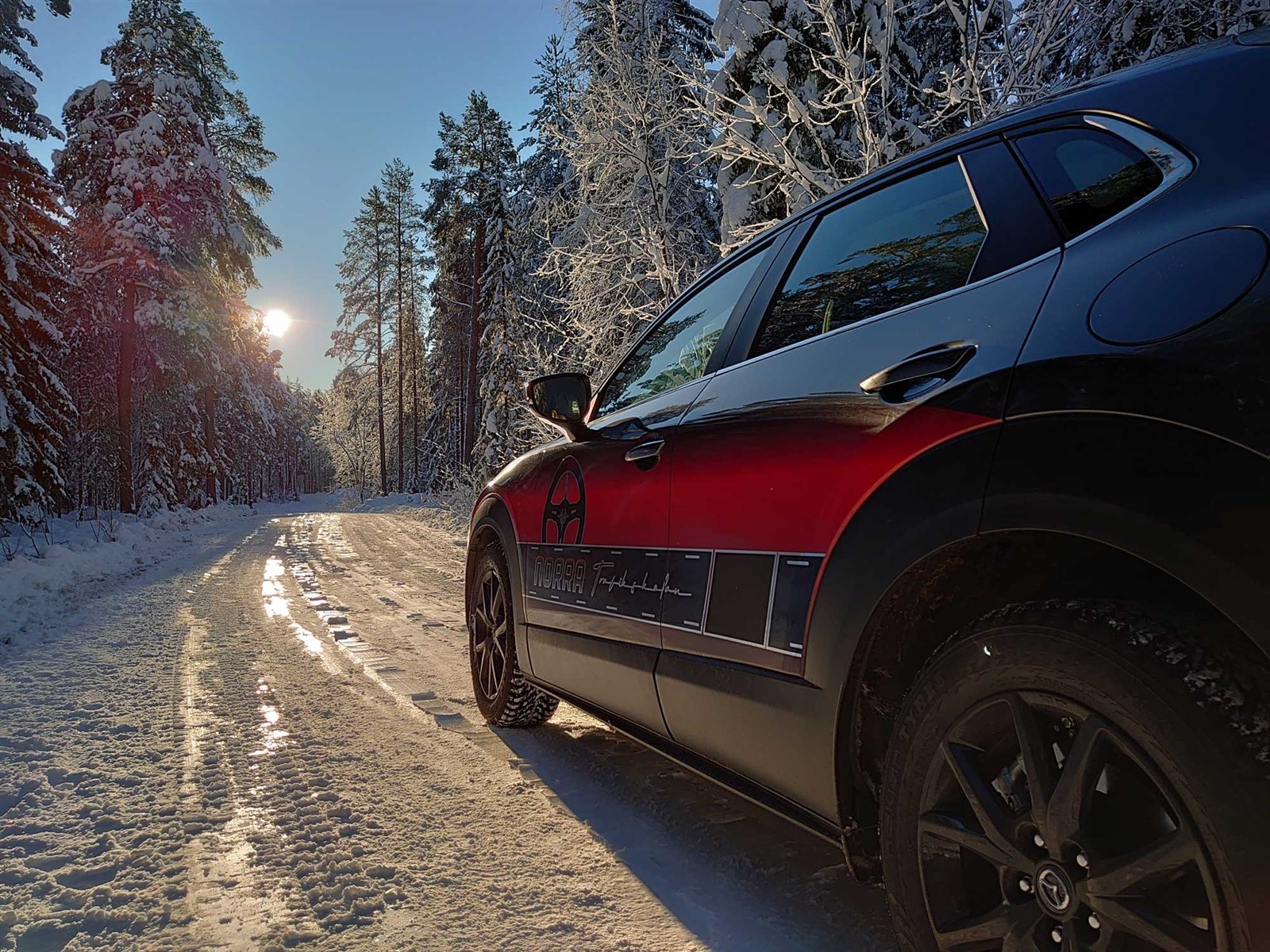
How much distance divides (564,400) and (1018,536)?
2.18 m

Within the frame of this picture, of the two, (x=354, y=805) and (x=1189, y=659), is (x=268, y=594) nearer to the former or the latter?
(x=354, y=805)


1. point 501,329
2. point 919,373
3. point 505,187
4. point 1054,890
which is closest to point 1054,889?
point 1054,890

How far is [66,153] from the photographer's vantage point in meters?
19.2

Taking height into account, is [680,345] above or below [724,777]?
above

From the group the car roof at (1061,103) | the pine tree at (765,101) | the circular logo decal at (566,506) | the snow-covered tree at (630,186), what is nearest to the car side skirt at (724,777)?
the circular logo decal at (566,506)

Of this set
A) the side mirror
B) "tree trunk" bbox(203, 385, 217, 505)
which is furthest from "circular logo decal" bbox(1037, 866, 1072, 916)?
"tree trunk" bbox(203, 385, 217, 505)

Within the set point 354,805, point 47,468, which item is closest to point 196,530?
point 47,468

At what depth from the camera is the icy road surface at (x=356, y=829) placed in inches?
77.0

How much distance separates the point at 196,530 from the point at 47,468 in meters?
4.38

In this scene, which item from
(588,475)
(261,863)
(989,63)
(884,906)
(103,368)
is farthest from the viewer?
(103,368)

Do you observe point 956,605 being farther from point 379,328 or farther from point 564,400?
point 379,328

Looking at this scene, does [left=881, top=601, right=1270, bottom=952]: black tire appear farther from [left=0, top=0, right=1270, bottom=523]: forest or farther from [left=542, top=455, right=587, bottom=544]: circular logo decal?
[left=0, top=0, right=1270, bottom=523]: forest

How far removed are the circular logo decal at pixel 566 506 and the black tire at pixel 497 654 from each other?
0.57m

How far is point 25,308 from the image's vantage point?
14.4 meters
